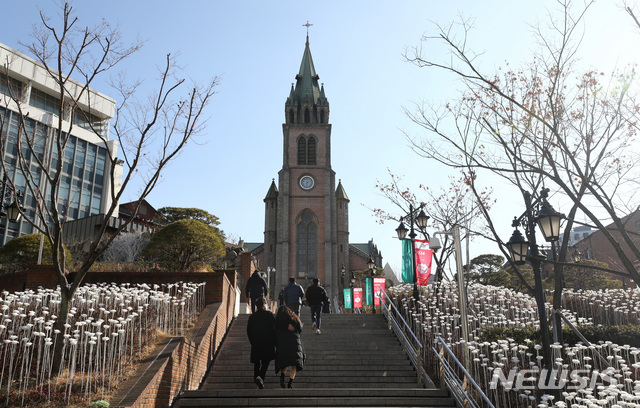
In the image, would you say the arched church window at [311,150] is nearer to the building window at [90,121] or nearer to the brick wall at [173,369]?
the building window at [90,121]

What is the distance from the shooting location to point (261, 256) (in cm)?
5647

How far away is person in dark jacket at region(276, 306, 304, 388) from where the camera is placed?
8469mm

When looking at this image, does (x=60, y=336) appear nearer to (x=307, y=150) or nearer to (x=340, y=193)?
(x=307, y=150)

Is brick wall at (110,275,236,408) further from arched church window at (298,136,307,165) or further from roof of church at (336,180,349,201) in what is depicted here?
roof of church at (336,180,349,201)

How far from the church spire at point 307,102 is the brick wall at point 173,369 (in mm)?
44282

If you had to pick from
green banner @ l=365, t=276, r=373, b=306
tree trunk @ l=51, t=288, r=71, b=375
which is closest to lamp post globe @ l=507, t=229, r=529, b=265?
tree trunk @ l=51, t=288, r=71, b=375

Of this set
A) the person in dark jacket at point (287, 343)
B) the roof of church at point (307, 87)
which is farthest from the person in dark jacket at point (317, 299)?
the roof of church at point (307, 87)

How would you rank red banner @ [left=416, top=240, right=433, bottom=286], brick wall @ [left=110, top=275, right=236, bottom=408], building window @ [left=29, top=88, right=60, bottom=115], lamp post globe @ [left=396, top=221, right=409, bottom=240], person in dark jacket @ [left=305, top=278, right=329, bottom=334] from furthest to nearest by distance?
building window @ [left=29, top=88, right=60, bottom=115] → lamp post globe @ [left=396, top=221, right=409, bottom=240] → red banner @ [left=416, top=240, right=433, bottom=286] → person in dark jacket @ [left=305, top=278, right=329, bottom=334] → brick wall @ [left=110, top=275, right=236, bottom=408]

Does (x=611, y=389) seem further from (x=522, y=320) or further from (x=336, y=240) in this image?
(x=336, y=240)

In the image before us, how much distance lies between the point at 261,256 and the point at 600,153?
156ft

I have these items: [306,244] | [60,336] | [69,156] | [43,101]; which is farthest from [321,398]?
[43,101]

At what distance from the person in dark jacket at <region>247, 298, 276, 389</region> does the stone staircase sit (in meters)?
0.45

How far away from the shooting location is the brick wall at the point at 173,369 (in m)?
7.03

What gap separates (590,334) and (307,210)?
1537 inches
